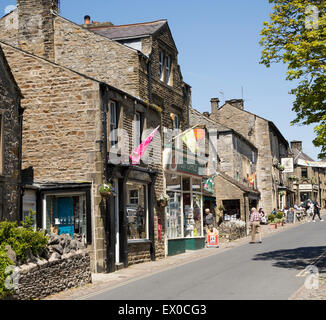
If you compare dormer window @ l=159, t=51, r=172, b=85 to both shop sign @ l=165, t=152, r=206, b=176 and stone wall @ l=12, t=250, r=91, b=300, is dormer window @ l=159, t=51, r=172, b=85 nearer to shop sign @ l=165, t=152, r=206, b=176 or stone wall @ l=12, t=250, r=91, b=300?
shop sign @ l=165, t=152, r=206, b=176

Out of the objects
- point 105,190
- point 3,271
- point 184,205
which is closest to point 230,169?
point 184,205

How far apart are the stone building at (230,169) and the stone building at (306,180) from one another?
2800 cm

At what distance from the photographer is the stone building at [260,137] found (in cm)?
5100

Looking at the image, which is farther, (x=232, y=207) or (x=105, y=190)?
(x=232, y=207)

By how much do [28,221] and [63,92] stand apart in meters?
7.42

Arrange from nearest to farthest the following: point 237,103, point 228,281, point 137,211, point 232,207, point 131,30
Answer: point 228,281, point 137,211, point 131,30, point 232,207, point 237,103

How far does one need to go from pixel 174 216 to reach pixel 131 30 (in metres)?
9.14

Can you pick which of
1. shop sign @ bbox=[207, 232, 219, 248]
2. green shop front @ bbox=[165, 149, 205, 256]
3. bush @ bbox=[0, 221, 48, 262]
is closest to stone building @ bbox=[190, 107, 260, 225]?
green shop front @ bbox=[165, 149, 205, 256]

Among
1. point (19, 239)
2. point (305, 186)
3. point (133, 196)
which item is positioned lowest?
point (19, 239)

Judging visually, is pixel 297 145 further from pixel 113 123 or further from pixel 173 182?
pixel 113 123

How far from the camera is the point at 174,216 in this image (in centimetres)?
2352

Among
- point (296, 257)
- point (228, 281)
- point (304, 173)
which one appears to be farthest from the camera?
point (304, 173)

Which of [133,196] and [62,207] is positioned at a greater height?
[133,196]
